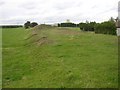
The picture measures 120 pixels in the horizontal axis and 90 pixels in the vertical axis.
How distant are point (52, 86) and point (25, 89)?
1116 mm

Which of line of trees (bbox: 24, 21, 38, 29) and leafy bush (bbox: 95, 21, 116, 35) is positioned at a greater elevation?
line of trees (bbox: 24, 21, 38, 29)

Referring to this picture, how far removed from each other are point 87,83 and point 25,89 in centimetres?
257

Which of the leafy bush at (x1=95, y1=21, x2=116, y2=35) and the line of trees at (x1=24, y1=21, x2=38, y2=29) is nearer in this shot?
the leafy bush at (x1=95, y1=21, x2=116, y2=35)

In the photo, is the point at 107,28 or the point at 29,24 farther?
the point at 29,24

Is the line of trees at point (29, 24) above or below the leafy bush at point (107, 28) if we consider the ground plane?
above

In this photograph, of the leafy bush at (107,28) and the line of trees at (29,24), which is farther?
the line of trees at (29,24)

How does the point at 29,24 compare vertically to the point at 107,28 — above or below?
above

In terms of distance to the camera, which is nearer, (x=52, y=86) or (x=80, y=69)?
(x=52, y=86)

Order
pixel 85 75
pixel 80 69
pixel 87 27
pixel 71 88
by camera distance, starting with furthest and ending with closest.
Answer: pixel 87 27 < pixel 80 69 < pixel 85 75 < pixel 71 88

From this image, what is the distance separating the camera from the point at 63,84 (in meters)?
11.4

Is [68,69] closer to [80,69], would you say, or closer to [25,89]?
[80,69]

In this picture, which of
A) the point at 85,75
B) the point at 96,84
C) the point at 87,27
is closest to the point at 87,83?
the point at 96,84

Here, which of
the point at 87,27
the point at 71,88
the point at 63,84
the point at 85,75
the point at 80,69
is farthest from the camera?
the point at 87,27

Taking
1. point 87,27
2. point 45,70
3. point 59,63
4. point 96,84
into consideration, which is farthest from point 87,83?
point 87,27
